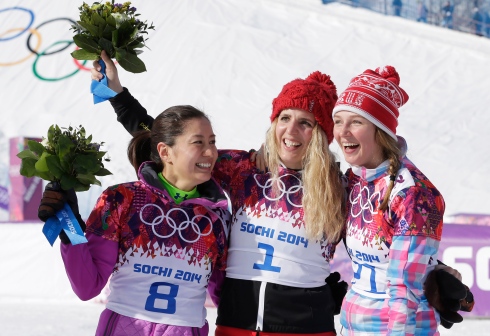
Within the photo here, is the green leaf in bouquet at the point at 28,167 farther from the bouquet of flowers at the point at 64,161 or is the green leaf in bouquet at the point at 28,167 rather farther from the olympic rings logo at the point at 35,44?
the olympic rings logo at the point at 35,44

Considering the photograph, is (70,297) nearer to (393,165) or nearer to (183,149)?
(183,149)

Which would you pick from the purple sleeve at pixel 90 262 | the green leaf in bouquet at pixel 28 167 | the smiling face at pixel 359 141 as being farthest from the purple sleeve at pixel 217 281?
the green leaf in bouquet at pixel 28 167

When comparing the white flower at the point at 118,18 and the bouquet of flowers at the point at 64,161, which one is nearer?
the bouquet of flowers at the point at 64,161

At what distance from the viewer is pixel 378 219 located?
2.88 meters

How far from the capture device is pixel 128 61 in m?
3.29

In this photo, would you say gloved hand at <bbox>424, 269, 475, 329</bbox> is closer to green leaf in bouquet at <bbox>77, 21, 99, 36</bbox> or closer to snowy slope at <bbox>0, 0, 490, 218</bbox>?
green leaf in bouquet at <bbox>77, 21, 99, 36</bbox>

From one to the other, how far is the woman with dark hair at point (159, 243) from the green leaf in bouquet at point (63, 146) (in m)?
0.15

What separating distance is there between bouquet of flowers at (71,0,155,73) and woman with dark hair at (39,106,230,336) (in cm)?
37

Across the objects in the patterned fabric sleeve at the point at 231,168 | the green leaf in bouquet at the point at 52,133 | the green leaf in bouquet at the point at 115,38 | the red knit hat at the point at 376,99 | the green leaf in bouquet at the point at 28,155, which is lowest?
the green leaf in bouquet at the point at 28,155

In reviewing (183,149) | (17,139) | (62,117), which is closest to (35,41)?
(62,117)

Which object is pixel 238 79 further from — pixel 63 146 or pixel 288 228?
pixel 63 146

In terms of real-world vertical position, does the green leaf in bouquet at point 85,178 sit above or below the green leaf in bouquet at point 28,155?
below

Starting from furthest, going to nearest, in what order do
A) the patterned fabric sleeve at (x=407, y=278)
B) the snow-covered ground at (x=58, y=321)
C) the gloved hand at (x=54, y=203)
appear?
the snow-covered ground at (x=58, y=321), the gloved hand at (x=54, y=203), the patterned fabric sleeve at (x=407, y=278)

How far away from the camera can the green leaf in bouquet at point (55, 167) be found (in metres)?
2.90
